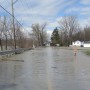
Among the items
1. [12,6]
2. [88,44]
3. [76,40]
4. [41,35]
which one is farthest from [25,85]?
[41,35]

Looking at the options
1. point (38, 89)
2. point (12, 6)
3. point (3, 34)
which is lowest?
point (38, 89)

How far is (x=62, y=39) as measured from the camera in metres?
179

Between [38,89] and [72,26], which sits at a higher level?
[72,26]

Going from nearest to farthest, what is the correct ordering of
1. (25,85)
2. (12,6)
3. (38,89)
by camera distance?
(38,89)
(25,85)
(12,6)

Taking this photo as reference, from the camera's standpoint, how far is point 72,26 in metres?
160

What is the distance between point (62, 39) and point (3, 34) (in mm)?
119783

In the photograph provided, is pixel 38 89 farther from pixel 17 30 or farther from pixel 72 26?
pixel 72 26

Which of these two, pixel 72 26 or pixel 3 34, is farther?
pixel 72 26

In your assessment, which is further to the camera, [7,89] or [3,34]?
[3,34]

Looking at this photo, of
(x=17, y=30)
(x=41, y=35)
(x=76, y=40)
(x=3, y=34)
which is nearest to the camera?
(x=3, y=34)

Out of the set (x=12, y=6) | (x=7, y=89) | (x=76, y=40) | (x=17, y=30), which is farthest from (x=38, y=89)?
(x=76, y=40)

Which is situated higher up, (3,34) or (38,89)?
(3,34)

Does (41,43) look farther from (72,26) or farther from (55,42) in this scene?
(72,26)

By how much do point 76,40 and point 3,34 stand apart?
116049 mm
